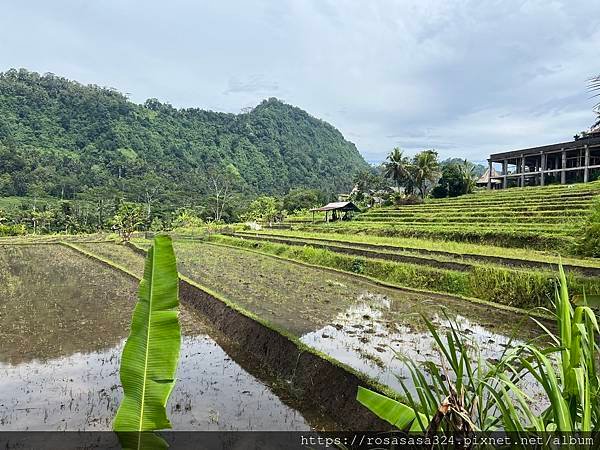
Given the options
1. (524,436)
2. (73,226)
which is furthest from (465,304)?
(73,226)

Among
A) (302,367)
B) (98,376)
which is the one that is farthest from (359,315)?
(98,376)

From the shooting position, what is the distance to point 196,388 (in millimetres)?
6152

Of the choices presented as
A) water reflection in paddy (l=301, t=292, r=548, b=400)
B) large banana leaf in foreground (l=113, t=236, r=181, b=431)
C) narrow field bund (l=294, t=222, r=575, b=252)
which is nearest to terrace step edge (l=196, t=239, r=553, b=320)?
water reflection in paddy (l=301, t=292, r=548, b=400)

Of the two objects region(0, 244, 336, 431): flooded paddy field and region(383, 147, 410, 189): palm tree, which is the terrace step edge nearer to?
region(0, 244, 336, 431): flooded paddy field

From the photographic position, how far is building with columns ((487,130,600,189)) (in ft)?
99.9

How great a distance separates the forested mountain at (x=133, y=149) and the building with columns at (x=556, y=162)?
5187 centimetres

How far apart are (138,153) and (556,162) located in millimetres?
82303

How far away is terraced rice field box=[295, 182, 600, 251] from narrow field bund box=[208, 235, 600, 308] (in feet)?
18.9

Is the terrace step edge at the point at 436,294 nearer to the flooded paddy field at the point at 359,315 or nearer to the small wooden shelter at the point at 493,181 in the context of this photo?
the flooded paddy field at the point at 359,315

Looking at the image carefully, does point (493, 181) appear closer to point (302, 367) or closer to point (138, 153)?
point (302, 367)

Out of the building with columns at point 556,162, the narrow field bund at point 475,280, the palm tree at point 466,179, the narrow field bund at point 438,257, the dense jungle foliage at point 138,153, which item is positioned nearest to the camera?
the narrow field bund at point 475,280

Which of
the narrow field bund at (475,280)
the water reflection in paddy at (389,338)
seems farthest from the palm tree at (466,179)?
the water reflection in paddy at (389,338)

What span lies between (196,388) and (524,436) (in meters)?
5.18

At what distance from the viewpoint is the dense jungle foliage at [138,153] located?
221ft
